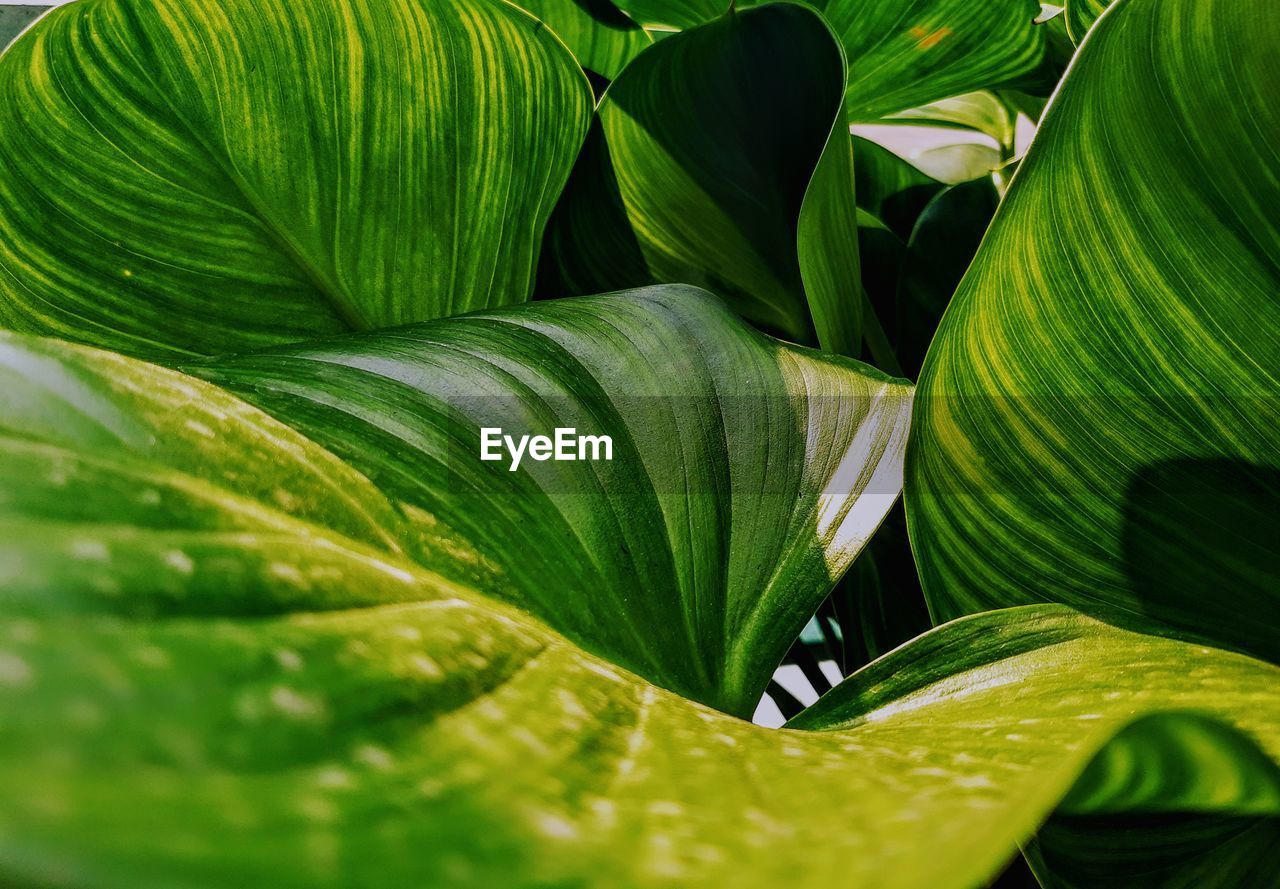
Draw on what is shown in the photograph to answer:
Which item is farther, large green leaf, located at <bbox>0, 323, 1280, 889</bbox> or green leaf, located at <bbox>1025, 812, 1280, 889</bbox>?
green leaf, located at <bbox>1025, 812, 1280, 889</bbox>

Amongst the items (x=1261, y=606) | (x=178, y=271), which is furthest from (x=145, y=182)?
(x=1261, y=606)

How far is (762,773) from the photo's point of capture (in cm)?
9

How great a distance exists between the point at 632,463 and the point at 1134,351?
0.13m

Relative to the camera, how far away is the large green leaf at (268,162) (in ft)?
0.89

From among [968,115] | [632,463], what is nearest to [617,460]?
[632,463]

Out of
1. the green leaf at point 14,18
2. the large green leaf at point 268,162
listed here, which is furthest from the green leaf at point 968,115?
the green leaf at point 14,18

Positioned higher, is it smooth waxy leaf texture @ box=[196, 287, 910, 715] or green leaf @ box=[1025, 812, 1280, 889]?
smooth waxy leaf texture @ box=[196, 287, 910, 715]

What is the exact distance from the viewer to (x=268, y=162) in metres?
0.29

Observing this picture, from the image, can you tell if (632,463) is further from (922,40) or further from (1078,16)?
(922,40)

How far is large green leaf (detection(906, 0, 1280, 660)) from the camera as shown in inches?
6.4

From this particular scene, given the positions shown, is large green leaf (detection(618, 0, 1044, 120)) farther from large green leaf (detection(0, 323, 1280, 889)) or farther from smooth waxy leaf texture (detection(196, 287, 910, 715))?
large green leaf (detection(0, 323, 1280, 889))

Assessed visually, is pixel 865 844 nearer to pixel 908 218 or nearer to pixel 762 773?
pixel 762 773

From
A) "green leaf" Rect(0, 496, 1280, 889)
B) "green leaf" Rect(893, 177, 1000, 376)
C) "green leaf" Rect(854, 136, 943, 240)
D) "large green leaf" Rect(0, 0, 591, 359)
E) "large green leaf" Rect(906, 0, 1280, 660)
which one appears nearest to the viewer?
"green leaf" Rect(0, 496, 1280, 889)

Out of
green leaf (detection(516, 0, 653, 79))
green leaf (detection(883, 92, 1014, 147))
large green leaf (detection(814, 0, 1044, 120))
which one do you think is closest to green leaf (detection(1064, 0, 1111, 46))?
large green leaf (detection(814, 0, 1044, 120))
